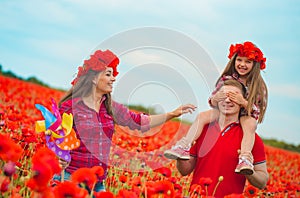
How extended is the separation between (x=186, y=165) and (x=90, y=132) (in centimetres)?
79

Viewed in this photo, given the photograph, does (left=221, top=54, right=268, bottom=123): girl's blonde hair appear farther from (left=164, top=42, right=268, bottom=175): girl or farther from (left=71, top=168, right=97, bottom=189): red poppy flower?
(left=71, top=168, right=97, bottom=189): red poppy flower

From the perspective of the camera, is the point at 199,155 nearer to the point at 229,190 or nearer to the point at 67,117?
the point at 229,190

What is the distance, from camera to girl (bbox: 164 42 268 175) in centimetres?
324

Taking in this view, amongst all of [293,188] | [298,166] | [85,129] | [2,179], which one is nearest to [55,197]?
[2,179]

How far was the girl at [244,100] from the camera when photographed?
324 centimetres

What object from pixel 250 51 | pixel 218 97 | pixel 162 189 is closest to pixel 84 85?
pixel 218 97

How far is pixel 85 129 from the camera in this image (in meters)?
3.28

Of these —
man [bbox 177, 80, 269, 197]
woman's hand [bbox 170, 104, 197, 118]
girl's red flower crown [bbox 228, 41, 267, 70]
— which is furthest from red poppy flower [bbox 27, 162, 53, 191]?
girl's red flower crown [bbox 228, 41, 267, 70]

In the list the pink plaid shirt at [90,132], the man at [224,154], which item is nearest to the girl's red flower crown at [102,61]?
the pink plaid shirt at [90,132]

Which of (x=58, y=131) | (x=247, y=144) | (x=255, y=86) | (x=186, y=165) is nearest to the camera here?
(x=58, y=131)

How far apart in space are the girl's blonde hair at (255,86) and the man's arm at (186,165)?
0.63 m

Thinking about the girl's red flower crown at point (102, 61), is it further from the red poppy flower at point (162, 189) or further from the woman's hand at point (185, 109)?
the red poppy flower at point (162, 189)

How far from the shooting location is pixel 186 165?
3441 millimetres

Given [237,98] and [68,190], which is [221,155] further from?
[68,190]
